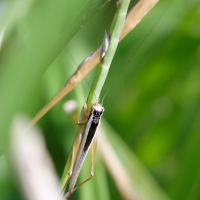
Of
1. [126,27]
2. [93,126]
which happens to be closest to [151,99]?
[93,126]

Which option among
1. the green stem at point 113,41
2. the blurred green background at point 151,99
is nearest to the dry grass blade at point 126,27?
the green stem at point 113,41

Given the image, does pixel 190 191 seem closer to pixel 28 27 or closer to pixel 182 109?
pixel 182 109

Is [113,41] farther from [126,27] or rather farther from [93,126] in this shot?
[93,126]

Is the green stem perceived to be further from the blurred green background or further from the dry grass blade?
the blurred green background

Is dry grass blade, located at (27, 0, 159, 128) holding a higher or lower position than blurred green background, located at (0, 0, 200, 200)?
higher

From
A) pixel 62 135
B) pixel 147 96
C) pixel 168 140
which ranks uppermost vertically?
pixel 62 135

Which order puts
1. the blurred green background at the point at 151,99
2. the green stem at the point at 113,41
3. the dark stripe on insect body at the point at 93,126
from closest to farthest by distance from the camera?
1. the green stem at the point at 113,41
2. the dark stripe on insect body at the point at 93,126
3. the blurred green background at the point at 151,99

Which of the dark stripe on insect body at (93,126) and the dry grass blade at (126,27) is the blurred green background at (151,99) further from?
the dry grass blade at (126,27)

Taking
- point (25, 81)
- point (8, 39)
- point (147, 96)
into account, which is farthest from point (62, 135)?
point (25, 81)

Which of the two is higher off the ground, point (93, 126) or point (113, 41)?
point (113, 41)

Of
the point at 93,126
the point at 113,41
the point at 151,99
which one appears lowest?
the point at 151,99

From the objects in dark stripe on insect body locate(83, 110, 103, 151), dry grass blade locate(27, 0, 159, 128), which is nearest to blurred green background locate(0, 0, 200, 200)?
dark stripe on insect body locate(83, 110, 103, 151)
